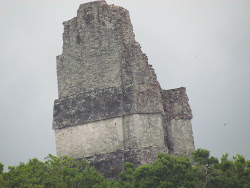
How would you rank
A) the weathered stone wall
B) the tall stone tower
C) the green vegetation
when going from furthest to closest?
1. the weathered stone wall
2. the tall stone tower
3. the green vegetation

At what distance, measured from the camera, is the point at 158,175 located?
3859cm

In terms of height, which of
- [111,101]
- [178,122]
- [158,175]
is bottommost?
[158,175]

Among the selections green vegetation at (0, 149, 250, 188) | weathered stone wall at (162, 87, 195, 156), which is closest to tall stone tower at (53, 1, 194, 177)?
weathered stone wall at (162, 87, 195, 156)

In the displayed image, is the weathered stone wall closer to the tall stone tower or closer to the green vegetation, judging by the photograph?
the tall stone tower

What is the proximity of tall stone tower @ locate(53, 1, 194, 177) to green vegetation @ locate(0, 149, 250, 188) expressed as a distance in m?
2.39

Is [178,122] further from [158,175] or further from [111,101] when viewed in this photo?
[158,175]

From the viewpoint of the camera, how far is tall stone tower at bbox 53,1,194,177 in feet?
A: 139

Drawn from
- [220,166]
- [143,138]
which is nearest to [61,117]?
[143,138]

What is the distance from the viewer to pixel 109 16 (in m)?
44.9

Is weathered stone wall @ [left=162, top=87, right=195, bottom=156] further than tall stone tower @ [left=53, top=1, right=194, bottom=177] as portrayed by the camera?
Yes

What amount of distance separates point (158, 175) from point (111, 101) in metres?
6.04

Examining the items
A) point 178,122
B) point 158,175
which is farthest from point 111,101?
point 158,175

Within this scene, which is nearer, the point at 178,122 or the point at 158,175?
the point at 158,175

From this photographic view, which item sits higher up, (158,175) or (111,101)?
(111,101)
